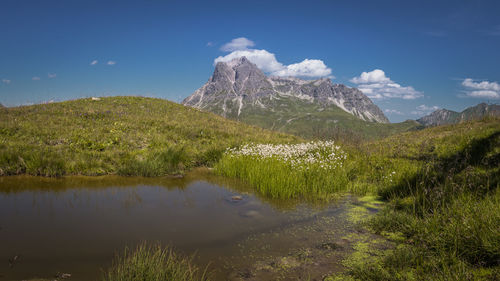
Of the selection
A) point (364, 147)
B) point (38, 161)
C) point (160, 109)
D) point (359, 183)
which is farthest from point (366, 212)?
point (160, 109)

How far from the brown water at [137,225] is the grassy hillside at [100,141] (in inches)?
61.7

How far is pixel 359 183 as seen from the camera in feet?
34.7

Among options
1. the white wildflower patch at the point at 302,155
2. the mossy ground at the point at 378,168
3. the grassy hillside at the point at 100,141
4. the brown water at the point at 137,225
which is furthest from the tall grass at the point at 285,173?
the grassy hillside at the point at 100,141

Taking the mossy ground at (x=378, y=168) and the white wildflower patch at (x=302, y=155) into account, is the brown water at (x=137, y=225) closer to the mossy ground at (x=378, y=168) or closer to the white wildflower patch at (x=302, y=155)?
the mossy ground at (x=378, y=168)

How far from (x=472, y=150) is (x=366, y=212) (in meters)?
7.29

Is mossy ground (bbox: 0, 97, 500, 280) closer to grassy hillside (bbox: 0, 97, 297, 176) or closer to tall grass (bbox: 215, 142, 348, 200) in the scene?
grassy hillside (bbox: 0, 97, 297, 176)

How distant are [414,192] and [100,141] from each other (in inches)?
615

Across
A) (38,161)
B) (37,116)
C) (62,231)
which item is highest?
(37,116)

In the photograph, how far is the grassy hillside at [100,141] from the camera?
37.0 ft

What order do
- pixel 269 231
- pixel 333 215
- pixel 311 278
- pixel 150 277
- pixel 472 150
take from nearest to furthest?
pixel 150 277 → pixel 311 278 → pixel 269 231 → pixel 333 215 → pixel 472 150

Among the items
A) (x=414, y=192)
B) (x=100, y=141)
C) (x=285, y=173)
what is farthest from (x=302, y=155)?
(x=100, y=141)

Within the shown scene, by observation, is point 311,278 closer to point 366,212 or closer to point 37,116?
point 366,212

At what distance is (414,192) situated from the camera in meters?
8.09

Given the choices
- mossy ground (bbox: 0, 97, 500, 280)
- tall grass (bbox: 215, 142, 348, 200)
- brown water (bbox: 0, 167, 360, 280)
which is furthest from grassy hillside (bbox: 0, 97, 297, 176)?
tall grass (bbox: 215, 142, 348, 200)
